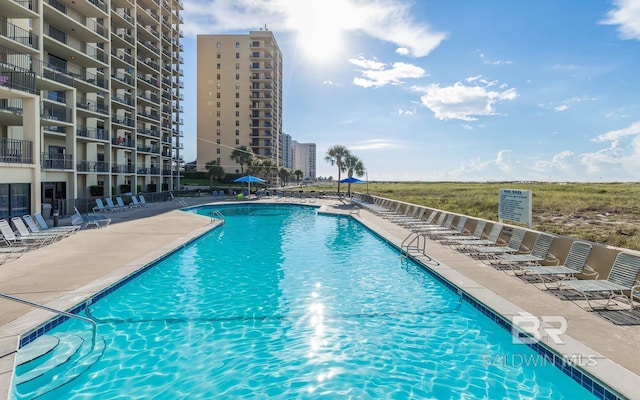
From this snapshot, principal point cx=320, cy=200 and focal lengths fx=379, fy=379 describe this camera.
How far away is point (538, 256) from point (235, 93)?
252ft

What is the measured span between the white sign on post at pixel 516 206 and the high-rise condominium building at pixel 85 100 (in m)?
17.7

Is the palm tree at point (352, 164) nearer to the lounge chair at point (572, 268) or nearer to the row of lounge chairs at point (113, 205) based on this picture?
the row of lounge chairs at point (113, 205)

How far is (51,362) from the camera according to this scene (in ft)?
16.8

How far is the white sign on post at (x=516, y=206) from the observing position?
36.4ft

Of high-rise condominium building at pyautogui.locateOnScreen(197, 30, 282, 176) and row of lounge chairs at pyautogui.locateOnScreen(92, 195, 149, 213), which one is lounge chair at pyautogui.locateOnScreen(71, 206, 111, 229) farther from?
high-rise condominium building at pyautogui.locateOnScreen(197, 30, 282, 176)

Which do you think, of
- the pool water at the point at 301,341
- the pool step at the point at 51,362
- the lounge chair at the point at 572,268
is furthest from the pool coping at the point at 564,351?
the pool step at the point at 51,362

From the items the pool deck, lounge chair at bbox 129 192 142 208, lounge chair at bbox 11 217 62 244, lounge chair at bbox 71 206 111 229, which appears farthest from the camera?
lounge chair at bbox 129 192 142 208

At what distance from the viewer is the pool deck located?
4520mm

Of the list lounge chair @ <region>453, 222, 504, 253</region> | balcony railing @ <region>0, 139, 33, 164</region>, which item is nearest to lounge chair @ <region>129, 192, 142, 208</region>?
balcony railing @ <region>0, 139, 33, 164</region>

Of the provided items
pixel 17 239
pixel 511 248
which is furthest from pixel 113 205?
pixel 511 248

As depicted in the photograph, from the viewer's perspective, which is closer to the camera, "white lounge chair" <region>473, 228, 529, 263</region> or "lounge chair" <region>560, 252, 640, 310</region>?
"lounge chair" <region>560, 252, 640, 310</region>

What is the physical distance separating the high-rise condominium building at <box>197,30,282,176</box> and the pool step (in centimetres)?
7337

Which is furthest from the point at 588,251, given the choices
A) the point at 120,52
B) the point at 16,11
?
the point at 120,52

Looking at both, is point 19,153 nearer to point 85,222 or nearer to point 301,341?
point 85,222
